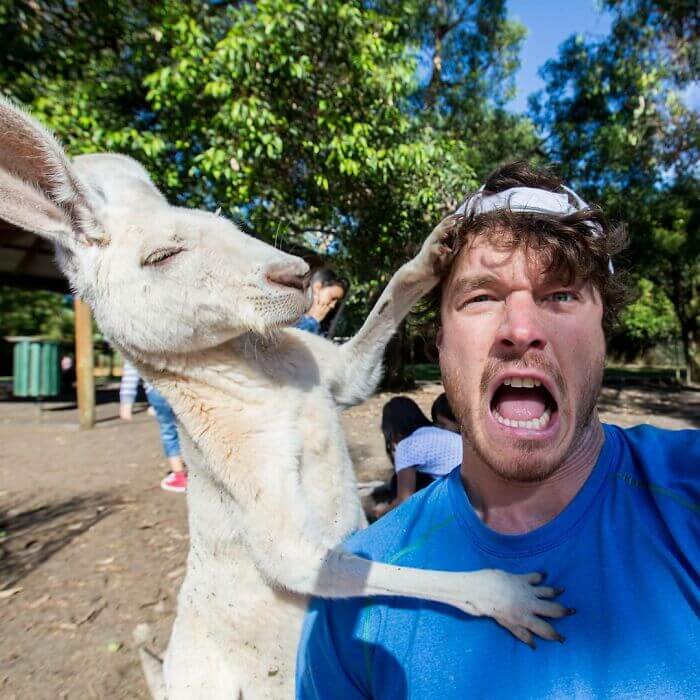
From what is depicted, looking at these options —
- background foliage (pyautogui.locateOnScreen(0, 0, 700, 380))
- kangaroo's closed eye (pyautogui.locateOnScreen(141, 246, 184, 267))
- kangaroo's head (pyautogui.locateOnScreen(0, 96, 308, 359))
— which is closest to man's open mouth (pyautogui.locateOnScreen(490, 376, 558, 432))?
kangaroo's head (pyautogui.locateOnScreen(0, 96, 308, 359))

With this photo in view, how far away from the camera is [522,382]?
125 cm

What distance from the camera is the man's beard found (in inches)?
45.1

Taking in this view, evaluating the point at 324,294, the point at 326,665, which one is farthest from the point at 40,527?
the point at 326,665

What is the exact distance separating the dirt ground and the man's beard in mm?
2576

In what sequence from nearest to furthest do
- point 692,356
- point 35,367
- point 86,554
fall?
point 86,554
point 35,367
point 692,356

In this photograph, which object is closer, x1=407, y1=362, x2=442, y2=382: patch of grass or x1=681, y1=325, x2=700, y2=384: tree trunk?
x1=681, y1=325, x2=700, y2=384: tree trunk

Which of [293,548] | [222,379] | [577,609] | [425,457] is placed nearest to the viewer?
[577,609]

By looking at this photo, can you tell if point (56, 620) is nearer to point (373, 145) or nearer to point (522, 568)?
point (522, 568)

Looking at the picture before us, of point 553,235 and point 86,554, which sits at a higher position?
point 553,235

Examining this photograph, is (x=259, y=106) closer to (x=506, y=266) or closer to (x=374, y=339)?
(x=374, y=339)

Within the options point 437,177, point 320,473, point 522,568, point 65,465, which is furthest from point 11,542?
point 437,177

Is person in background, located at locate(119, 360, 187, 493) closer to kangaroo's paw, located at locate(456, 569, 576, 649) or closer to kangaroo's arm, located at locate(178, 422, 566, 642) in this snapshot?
kangaroo's arm, located at locate(178, 422, 566, 642)

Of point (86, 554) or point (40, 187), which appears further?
point (86, 554)

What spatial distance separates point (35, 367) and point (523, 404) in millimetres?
12491
